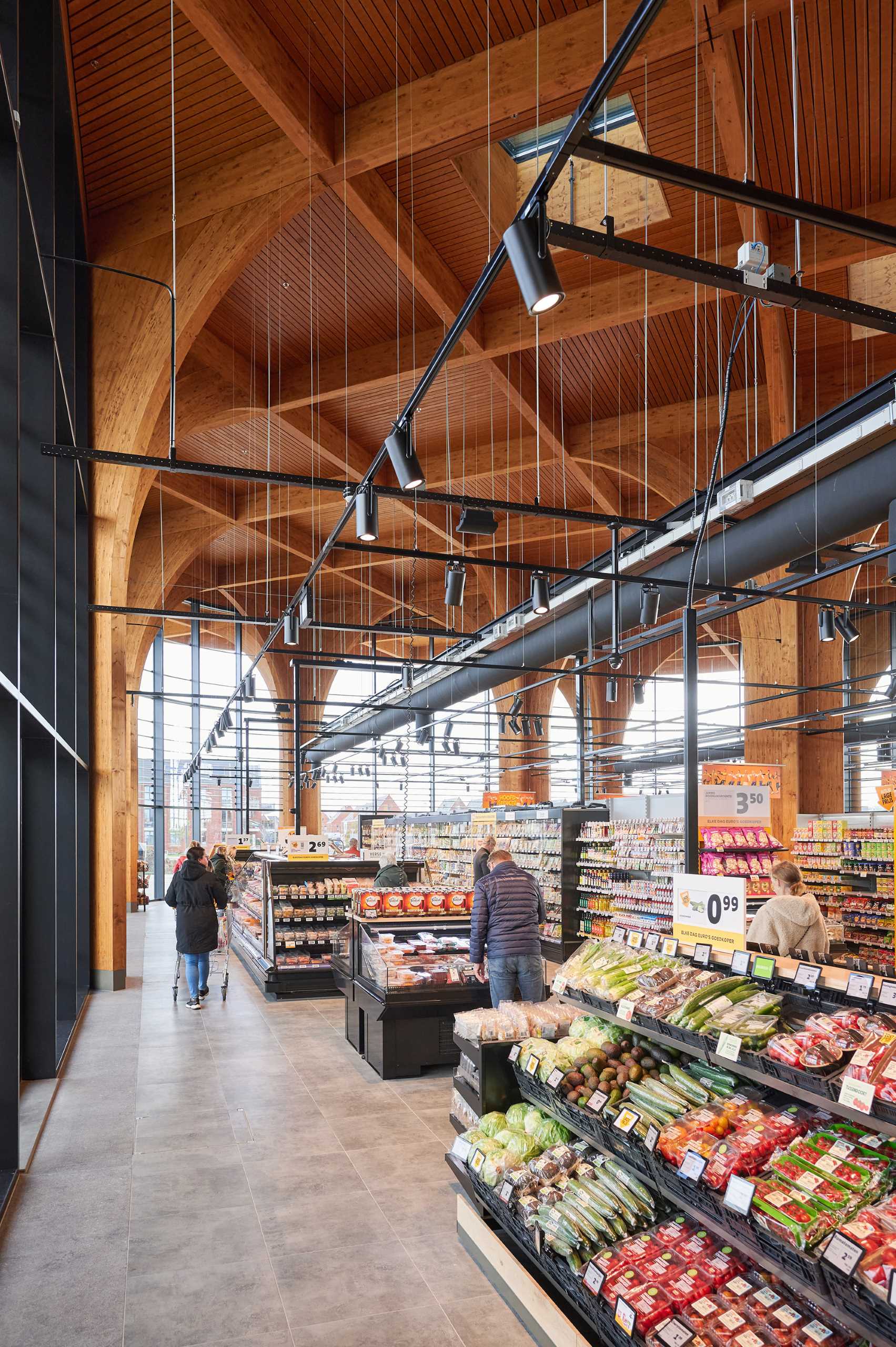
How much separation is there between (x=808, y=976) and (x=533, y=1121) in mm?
1687

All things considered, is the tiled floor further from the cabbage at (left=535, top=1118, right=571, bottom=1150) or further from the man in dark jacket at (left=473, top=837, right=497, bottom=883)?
the man in dark jacket at (left=473, top=837, right=497, bottom=883)

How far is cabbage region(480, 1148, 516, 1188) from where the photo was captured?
12.9ft

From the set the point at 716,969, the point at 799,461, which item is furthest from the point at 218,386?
the point at 716,969

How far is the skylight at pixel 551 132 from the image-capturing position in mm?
7949

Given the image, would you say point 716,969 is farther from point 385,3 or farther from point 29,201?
point 385,3

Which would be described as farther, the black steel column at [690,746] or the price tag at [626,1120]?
the black steel column at [690,746]

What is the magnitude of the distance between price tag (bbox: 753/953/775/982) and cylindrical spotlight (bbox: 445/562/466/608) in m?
4.98

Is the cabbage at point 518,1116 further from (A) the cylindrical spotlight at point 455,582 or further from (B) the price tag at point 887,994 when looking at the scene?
(A) the cylindrical spotlight at point 455,582

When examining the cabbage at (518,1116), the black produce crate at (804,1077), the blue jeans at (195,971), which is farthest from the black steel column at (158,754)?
the black produce crate at (804,1077)

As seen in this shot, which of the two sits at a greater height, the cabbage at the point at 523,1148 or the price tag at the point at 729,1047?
the price tag at the point at 729,1047

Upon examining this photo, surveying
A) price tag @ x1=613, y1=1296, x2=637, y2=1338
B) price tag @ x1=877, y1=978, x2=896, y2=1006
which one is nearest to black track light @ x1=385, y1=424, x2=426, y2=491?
price tag @ x1=877, y1=978, x2=896, y2=1006

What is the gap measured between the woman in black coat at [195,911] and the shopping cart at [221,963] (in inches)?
8.2

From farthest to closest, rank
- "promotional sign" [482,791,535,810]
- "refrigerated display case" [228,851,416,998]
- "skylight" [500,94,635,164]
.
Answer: "promotional sign" [482,791,535,810] < "refrigerated display case" [228,851,416,998] < "skylight" [500,94,635,164]

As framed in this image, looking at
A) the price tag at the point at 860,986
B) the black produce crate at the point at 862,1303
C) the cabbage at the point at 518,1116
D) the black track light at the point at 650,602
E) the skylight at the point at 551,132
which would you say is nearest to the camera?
the black produce crate at the point at 862,1303
